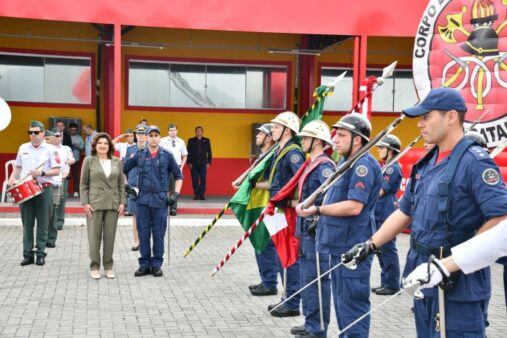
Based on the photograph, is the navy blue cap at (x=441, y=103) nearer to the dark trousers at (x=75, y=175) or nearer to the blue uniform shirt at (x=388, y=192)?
the blue uniform shirt at (x=388, y=192)

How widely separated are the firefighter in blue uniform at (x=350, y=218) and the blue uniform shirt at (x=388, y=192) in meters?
2.82

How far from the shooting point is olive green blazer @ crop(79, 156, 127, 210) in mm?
8430

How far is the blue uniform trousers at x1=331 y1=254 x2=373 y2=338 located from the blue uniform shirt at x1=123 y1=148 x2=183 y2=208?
417cm

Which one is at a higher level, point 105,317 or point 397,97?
point 397,97

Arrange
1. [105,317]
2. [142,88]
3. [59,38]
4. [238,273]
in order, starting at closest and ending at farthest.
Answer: [105,317] < [238,273] < [59,38] < [142,88]

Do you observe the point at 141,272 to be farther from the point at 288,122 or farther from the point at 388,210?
the point at 388,210

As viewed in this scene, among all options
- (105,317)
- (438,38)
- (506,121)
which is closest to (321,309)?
(105,317)

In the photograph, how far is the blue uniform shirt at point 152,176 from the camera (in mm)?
8695

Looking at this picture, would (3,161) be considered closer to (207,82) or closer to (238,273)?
(207,82)

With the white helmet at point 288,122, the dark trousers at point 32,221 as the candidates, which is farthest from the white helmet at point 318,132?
the dark trousers at point 32,221

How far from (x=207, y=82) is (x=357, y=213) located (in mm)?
13906

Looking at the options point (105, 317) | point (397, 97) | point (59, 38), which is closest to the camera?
point (105, 317)

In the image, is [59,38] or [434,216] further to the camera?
[59,38]

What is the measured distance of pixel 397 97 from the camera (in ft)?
64.0
